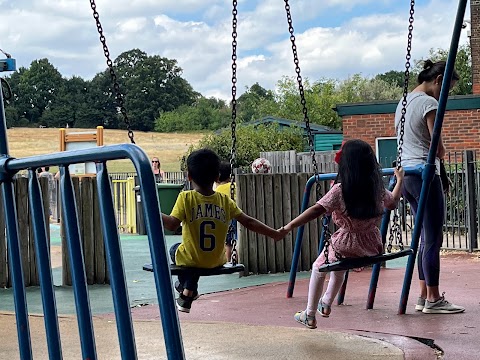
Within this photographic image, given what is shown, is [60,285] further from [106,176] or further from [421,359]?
[106,176]

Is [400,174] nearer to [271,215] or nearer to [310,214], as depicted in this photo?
[310,214]

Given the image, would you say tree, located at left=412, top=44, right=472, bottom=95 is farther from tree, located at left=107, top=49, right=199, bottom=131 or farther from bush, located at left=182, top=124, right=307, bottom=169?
tree, located at left=107, top=49, right=199, bottom=131

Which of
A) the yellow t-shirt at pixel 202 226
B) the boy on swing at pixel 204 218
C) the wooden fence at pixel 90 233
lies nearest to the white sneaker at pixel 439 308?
the boy on swing at pixel 204 218

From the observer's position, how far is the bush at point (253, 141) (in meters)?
37.0

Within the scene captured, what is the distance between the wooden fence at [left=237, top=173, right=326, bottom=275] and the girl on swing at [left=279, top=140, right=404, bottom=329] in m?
4.23

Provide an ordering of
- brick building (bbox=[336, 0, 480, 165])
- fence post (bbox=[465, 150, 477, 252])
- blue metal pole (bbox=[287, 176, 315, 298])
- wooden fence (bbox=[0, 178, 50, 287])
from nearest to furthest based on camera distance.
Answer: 1. blue metal pole (bbox=[287, 176, 315, 298])
2. wooden fence (bbox=[0, 178, 50, 287])
3. fence post (bbox=[465, 150, 477, 252])
4. brick building (bbox=[336, 0, 480, 165])

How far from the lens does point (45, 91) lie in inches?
591

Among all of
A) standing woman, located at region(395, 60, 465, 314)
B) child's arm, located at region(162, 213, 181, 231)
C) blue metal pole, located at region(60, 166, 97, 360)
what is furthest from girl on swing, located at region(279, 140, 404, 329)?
blue metal pole, located at region(60, 166, 97, 360)

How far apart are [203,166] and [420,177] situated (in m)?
2.04

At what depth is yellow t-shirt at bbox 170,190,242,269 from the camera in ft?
19.2

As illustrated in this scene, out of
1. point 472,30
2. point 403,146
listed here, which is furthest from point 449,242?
point 472,30

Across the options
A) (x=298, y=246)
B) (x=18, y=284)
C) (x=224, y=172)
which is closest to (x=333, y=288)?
(x=298, y=246)

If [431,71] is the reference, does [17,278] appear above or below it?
below

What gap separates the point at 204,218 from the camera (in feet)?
19.4
